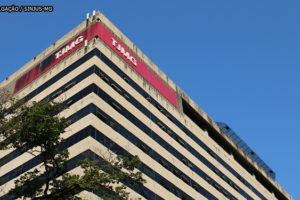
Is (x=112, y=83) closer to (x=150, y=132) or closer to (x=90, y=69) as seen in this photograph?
(x=90, y=69)

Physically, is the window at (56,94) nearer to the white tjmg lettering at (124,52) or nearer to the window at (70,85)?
the window at (70,85)

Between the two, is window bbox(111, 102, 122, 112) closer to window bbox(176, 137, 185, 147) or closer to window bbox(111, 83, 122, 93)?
window bbox(111, 83, 122, 93)

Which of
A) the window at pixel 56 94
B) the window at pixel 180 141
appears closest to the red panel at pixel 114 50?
the window at pixel 56 94

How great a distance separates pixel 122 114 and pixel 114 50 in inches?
375

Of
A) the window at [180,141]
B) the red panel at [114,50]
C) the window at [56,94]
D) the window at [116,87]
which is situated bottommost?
the window at [180,141]

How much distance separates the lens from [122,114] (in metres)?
43.7

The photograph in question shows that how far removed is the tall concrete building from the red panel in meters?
0.08

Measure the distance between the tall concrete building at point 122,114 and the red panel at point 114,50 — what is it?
0.08 m

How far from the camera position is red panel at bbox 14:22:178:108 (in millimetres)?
48562

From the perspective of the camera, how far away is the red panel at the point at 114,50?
159 feet

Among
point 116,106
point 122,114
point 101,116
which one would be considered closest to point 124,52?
point 116,106

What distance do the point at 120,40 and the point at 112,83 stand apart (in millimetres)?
8856

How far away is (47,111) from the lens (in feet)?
80.8

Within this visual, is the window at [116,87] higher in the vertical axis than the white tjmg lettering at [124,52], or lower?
lower
